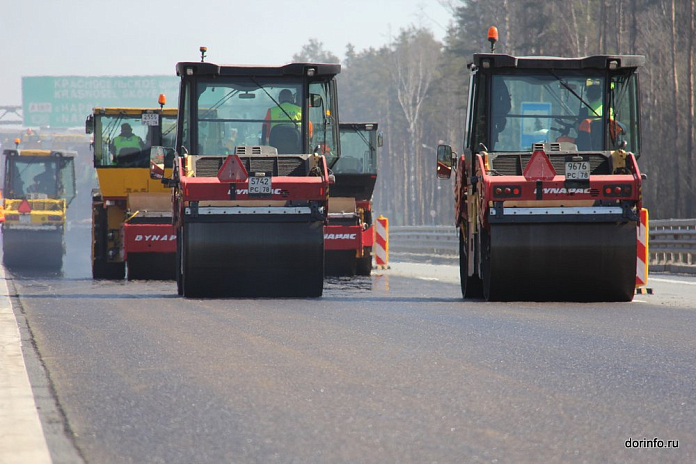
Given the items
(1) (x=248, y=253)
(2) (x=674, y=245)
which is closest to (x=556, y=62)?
(1) (x=248, y=253)

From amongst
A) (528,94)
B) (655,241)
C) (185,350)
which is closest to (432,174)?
(655,241)

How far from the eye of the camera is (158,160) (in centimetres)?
1511

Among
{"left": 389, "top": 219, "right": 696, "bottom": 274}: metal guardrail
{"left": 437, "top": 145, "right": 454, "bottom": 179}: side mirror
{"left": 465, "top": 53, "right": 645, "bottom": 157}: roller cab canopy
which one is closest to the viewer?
{"left": 437, "top": 145, "right": 454, "bottom": 179}: side mirror

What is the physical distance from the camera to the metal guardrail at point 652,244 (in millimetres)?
23719

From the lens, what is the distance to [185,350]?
7973 millimetres

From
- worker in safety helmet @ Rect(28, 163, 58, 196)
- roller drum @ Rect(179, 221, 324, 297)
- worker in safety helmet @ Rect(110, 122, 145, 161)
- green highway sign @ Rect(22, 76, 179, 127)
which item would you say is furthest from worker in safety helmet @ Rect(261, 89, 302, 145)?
green highway sign @ Rect(22, 76, 179, 127)

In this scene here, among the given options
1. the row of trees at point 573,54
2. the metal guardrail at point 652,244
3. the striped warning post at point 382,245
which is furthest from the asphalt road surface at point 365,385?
the row of trees at point 573,54

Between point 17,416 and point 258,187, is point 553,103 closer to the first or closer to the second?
point 258,187

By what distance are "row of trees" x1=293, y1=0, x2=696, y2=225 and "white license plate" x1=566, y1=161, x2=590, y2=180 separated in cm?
3195

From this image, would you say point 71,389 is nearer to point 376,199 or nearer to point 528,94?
point 528,94

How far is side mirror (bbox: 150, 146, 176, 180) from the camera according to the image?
15.2 meters

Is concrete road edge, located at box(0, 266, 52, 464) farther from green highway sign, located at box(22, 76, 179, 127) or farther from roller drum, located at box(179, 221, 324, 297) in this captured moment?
green highway sign, located at box(22, 76, 179, 127)

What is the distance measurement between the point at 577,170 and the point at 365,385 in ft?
22.5

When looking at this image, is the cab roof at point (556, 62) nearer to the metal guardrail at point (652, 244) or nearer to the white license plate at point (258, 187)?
the white license plate at point (258, 187)
